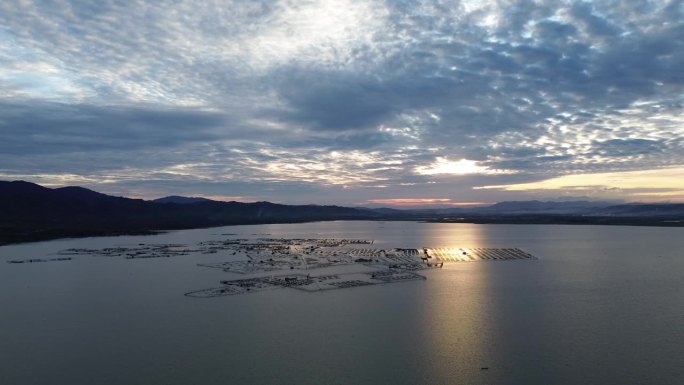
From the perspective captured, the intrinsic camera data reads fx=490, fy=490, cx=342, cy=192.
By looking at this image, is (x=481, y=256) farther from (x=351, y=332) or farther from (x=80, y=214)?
(x=80, y=214)

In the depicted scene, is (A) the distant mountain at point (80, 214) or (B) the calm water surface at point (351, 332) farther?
(A) the distant mountain at point (80, 214)

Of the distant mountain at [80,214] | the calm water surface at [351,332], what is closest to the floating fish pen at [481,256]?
the calm water surface at [351,332]

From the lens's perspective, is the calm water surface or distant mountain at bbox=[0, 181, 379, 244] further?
distant mountain at bbox=[0, 181, 379, 244]

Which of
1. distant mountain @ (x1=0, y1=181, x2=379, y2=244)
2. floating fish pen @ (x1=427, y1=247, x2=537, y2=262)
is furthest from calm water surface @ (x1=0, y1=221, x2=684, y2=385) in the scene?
distant mountain @ (x1=0, y1=181, x2=379, y2=244)

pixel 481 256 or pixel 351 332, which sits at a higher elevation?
pixel 481 256

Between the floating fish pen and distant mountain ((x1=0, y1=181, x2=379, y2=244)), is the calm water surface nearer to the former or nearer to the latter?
the floating fish pen

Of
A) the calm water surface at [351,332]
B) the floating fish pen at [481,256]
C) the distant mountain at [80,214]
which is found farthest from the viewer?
the distant mountain at [80,214]

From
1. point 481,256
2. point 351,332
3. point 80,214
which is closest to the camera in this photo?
point 351,332

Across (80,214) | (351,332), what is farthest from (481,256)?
(80,214)

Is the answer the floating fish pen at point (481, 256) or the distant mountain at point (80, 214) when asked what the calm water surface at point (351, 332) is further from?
the distant mountain at point (80, 214)
